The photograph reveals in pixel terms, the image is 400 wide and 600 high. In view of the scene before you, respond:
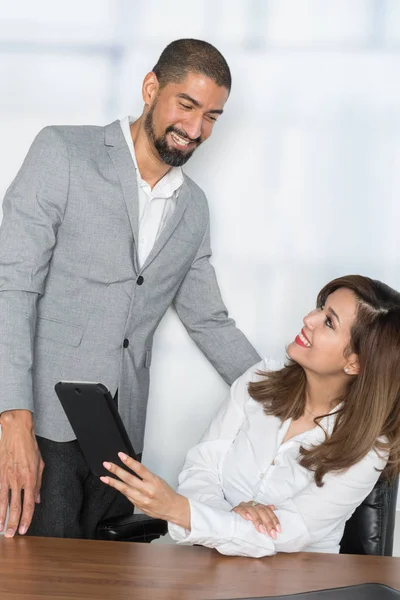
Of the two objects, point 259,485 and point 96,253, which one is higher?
point 96,253

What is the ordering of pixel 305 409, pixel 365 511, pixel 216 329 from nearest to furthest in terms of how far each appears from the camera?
pixel 365 511 → pixel 305 409 → pixel 216 329

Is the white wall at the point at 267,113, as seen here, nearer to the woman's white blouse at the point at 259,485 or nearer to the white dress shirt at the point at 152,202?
the white dress shirt at the point at 152,202

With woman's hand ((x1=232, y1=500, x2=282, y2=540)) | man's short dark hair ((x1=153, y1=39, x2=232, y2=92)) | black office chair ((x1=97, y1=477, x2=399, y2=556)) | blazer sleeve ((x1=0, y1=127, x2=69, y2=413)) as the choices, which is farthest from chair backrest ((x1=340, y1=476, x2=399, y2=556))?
man's short dark hair ((x1=153, y1=39, x2=232, y2=92))

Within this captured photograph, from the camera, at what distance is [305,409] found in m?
2.41

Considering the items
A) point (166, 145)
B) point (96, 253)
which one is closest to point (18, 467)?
point (96, 253)

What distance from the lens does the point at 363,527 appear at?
7.30ft

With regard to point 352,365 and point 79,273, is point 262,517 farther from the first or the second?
point 79,273

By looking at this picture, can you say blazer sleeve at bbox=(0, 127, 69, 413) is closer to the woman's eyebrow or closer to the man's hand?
the man's hand

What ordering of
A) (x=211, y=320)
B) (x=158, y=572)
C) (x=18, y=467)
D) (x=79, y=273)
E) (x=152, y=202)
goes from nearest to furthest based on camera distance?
(x=158, y=572), (x=18, y=467), (x=79, y=273), (x=152, y=202), (x=211, y=320)

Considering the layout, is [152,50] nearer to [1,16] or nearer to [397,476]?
[1,16]

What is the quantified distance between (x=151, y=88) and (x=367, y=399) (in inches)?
45.7

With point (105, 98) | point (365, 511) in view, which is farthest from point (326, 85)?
point (365, 511)

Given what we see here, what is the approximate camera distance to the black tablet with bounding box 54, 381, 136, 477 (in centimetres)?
177

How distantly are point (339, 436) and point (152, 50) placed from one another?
1528 millimetres
